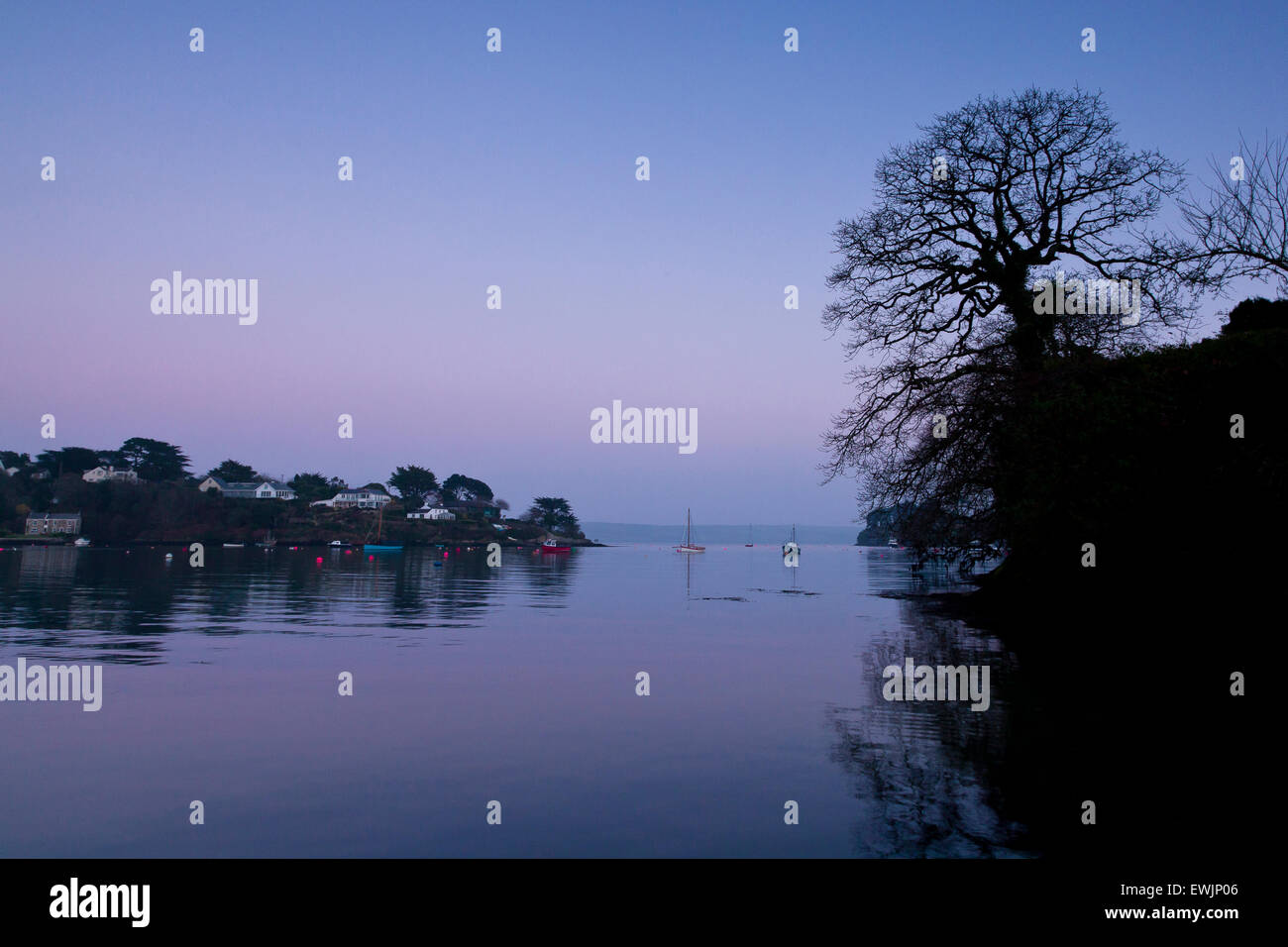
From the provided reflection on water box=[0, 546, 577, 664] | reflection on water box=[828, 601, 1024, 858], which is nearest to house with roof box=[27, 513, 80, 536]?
reflection on water box=[0, 546, 577, 664]

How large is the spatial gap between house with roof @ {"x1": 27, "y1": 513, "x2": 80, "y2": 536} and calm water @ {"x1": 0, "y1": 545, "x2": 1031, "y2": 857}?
170 m

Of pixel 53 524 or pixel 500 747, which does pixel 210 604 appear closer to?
pixel 500 747

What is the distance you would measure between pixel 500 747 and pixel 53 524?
194773 mm

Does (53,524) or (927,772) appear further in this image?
(53,524)

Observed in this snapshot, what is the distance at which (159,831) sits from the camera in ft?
28.8

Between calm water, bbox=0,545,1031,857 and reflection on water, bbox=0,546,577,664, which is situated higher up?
calm water, bbox=0,545,1031,857

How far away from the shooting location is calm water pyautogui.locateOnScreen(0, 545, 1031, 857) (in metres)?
8.45

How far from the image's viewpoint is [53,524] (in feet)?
556

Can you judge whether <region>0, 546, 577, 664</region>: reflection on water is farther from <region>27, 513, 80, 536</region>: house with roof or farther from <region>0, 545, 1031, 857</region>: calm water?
<region>27, 513, 80, 536</region>: house with roof

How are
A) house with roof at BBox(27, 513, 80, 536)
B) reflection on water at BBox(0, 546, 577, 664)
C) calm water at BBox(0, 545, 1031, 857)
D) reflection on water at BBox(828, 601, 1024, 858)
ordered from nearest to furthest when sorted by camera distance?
1. reflection on water at BBox(828, 601, 1024, 858)
2. calm water at BBox(0, 545, 1031, 857)
3. reflection on water at BBox(0, 546, 577, 664)
4. house with roof at BBox(27, 513, 80, 536)

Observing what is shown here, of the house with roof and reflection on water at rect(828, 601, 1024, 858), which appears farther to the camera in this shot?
the house with roof

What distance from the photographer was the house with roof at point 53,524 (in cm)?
16775

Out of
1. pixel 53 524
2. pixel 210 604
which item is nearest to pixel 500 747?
pixel 210 604
